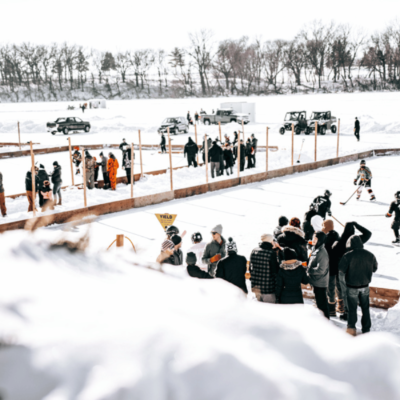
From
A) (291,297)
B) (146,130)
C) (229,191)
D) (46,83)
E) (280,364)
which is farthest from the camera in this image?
(46,83)

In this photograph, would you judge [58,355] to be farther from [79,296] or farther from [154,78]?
[154,78]

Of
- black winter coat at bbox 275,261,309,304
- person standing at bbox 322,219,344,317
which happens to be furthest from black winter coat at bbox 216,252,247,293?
person standing at bbox 322,219,344,317

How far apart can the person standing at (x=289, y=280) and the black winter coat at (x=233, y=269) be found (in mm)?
354

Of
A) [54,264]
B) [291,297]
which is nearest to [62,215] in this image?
[291,297]

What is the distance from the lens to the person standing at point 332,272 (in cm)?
563

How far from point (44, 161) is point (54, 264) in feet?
71.2

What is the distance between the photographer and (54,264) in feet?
4.28

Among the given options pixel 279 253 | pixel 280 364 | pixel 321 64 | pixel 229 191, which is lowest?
pixel 229 191

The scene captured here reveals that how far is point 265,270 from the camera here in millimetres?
4887

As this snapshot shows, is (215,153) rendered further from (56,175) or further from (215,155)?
(56,175)

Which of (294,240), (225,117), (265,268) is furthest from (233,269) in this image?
(225,117)

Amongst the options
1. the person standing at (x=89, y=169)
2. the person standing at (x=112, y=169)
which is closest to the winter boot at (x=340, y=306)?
the person standing at (x=112, y=169)

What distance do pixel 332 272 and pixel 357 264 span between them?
75 cm

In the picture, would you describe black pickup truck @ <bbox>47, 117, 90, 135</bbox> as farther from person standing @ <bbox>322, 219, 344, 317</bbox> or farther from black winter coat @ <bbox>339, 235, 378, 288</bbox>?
black winter coat @ <bbox>339, 235, 378, 288</bbox>
